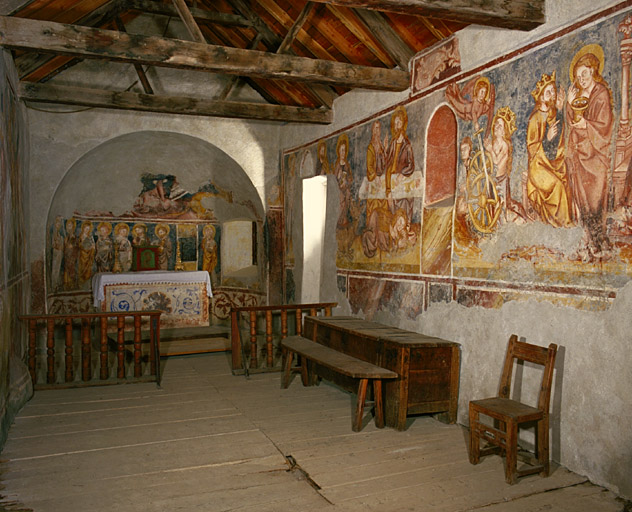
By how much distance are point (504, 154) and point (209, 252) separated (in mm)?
8022

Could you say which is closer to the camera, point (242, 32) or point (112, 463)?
Answer: point (112, 463)

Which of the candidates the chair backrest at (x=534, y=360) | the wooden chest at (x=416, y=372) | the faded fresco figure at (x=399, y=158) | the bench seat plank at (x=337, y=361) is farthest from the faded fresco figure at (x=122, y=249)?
the chair backrest at (x=534, y=360)

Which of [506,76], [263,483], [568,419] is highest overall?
[506,76]

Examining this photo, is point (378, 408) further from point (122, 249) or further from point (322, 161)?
point (122, 249)

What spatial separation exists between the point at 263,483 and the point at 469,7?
4.00 metres

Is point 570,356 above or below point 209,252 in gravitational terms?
below

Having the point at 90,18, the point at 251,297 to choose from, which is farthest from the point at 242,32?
the point at 251,297

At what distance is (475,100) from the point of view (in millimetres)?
5551

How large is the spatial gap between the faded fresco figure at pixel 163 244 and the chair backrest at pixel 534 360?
327 inches

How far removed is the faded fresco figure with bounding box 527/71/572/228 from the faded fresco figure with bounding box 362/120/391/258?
2.44m

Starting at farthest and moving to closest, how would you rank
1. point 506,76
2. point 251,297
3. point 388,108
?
1. point 251,297
2. point 388,108
3. point 506,76

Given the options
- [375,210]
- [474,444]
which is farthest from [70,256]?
[474,444]

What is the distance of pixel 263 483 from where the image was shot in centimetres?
416

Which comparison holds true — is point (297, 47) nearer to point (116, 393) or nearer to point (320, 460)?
point (116, 393)
